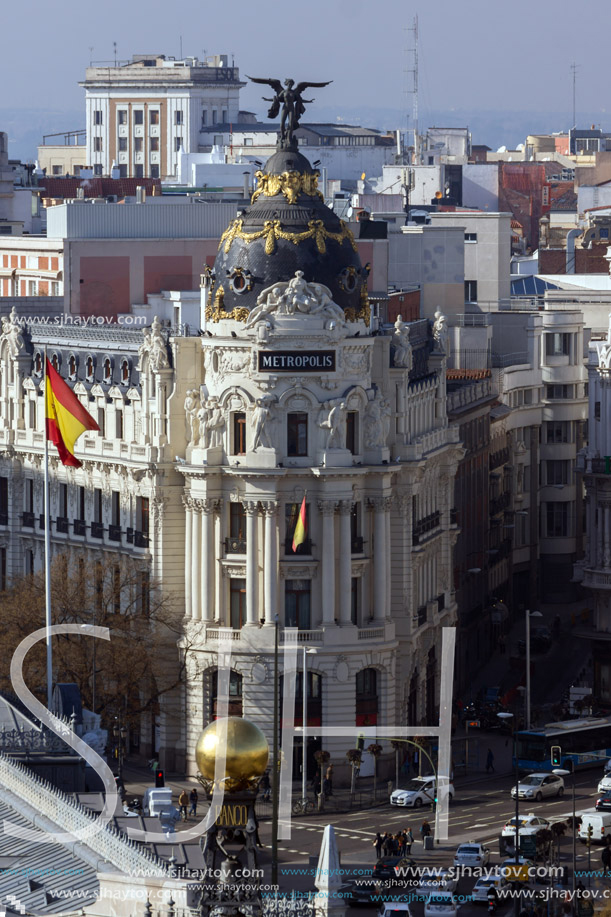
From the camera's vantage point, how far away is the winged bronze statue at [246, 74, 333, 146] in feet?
531

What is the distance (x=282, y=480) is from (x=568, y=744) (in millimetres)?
20332

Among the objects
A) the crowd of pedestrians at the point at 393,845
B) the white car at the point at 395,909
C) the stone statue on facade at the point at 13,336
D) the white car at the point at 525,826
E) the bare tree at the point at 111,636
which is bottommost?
the crowd of pedestrians at the point at 393,845

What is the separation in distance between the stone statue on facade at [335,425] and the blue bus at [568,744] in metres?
17.1

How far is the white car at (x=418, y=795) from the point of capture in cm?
15400

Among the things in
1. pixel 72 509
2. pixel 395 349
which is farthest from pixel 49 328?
pixel 395 349

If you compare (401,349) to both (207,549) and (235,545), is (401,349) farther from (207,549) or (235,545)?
(207,549)

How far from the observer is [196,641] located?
527 feet

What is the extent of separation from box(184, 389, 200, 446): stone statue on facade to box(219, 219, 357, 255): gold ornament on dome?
7709 mm

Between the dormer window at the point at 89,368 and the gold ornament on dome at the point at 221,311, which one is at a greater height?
the gold ornament on dome at the point at 221,311

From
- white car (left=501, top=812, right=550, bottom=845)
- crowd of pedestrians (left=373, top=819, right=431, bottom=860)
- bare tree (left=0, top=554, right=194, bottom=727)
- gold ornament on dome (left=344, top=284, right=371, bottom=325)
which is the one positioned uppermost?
gold ornament on dome (left=344, top=284, right=371, bottom=325)

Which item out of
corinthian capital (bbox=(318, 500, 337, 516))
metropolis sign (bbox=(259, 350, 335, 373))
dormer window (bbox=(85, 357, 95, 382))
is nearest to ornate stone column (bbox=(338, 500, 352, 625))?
corinthian capital (bbox=(318, 500, 337, 516))

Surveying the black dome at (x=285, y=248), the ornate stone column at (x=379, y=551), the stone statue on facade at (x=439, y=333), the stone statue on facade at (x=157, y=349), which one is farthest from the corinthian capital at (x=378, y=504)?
the stone statue on facade at (x=439, y=333)

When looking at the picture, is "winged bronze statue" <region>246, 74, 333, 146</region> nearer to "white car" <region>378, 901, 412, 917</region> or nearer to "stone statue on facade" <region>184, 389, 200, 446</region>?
"stone statue on facade" <region>184, 389, 200, 446</region>

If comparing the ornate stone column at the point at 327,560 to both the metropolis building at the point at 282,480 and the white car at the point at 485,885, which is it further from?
the white car at the point at 485,885
